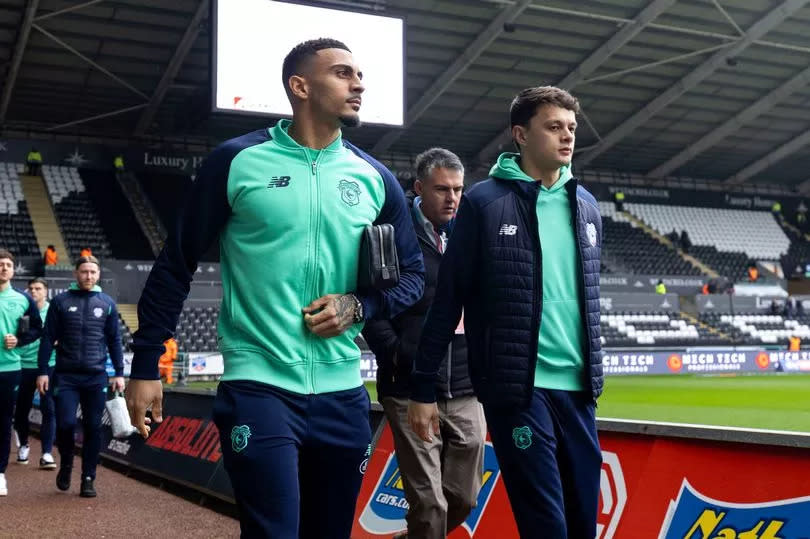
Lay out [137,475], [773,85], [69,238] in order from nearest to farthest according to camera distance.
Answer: [137,475] → [69,238] → [773,85]

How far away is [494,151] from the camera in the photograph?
36469mm

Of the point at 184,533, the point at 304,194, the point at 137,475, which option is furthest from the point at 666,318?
the point at 304,194

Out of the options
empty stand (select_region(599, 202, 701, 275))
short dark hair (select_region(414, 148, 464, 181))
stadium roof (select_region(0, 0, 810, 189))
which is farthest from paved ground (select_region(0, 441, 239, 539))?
empty stand (select_region(599, 202, 701, 275))

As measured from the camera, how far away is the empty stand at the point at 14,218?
89.8ft

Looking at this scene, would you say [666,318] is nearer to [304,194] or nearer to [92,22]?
[92,22]

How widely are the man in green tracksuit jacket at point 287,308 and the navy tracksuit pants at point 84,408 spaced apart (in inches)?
238

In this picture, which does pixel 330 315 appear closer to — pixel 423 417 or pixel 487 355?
pixel 487 355

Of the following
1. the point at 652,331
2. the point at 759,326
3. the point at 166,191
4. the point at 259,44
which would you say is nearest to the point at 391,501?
the point at 259,44

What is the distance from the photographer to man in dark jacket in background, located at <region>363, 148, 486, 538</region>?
4.71m

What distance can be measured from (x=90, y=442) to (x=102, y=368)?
68 centimetres

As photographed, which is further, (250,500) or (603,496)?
(603,496)

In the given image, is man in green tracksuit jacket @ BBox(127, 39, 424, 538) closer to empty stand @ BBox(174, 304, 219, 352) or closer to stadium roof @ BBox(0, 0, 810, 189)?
stadium roof @ BBox(0, 0, 810, 189)

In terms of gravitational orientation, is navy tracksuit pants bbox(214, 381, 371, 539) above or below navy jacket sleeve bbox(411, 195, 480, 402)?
below

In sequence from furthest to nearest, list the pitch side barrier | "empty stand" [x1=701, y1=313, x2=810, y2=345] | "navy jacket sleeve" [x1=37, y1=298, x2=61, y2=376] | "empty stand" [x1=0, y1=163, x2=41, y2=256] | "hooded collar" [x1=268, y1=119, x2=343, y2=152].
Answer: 1. "empty stand" [x1=701, y1=313, x2=810, y2=345]
2. "empty stand" [x1=0, y1=163, x2=41, y2=256]
3. "navy jacket sleeve" [x1=37, y1=298, x2=61, y2=376]
4. the pitch side barrier
5. "hooded collar" [x1=268, y1=119, x2=343, y2=152]
